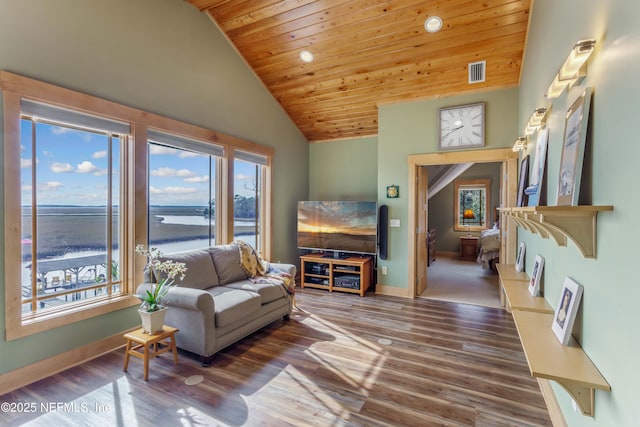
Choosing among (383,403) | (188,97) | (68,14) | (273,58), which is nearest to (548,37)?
(383,403)

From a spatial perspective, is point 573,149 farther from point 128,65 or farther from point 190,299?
point 128,65

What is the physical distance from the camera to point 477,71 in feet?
13.2

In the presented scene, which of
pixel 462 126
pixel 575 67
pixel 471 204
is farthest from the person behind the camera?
pixel 471 204

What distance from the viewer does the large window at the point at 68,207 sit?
258 centimetres

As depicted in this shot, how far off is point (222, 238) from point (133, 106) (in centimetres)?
192

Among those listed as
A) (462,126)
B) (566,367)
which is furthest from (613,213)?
(462,126)

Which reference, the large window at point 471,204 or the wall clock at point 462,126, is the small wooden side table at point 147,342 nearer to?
the wall clock at point 462,126

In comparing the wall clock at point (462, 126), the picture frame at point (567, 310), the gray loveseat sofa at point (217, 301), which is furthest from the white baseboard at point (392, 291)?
the picture frame at point (567, 310)

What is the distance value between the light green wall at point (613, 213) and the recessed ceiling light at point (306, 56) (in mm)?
3081

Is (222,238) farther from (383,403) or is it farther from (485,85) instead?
(485,85)

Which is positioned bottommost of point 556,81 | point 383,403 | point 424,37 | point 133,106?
point 383,403

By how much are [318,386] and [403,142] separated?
11.9ft

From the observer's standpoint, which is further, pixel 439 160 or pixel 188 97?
pixel 439 160

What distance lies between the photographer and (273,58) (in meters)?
4.50
